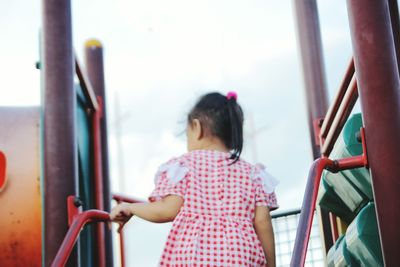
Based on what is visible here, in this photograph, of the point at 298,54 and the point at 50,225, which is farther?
the point at 298,54

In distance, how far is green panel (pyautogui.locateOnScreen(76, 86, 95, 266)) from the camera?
3346 millimetres

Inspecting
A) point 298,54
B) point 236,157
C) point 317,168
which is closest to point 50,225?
point 236,157

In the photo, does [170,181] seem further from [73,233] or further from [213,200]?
[73,233]

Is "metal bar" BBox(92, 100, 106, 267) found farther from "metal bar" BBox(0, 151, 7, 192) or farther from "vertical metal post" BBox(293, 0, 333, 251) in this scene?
"vertical metal post" BBox(293, 0, 333, 251)

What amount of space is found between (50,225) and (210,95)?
32.2 inches

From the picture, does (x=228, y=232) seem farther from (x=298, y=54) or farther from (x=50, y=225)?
(x=298, y=54)

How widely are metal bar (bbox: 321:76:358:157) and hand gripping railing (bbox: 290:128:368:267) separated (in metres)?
0.36

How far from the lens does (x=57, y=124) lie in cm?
264

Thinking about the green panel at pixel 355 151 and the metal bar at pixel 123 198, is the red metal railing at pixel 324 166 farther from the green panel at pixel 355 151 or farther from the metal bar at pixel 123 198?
the metal bar at pixel 123 198

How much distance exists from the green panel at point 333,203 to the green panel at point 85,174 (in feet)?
3.70

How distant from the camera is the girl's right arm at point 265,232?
2025 mm

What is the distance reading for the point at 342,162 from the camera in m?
2.11

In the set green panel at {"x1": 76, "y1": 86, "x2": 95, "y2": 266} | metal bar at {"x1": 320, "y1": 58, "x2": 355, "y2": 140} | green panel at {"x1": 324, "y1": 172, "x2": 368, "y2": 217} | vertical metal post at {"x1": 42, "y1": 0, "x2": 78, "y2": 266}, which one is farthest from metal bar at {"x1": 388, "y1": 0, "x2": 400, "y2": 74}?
green panel at {"x1": 76, "y1": 86, "x2": 95, "y2": 266}

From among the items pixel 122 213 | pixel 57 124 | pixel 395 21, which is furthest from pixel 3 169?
pixel 395 21
